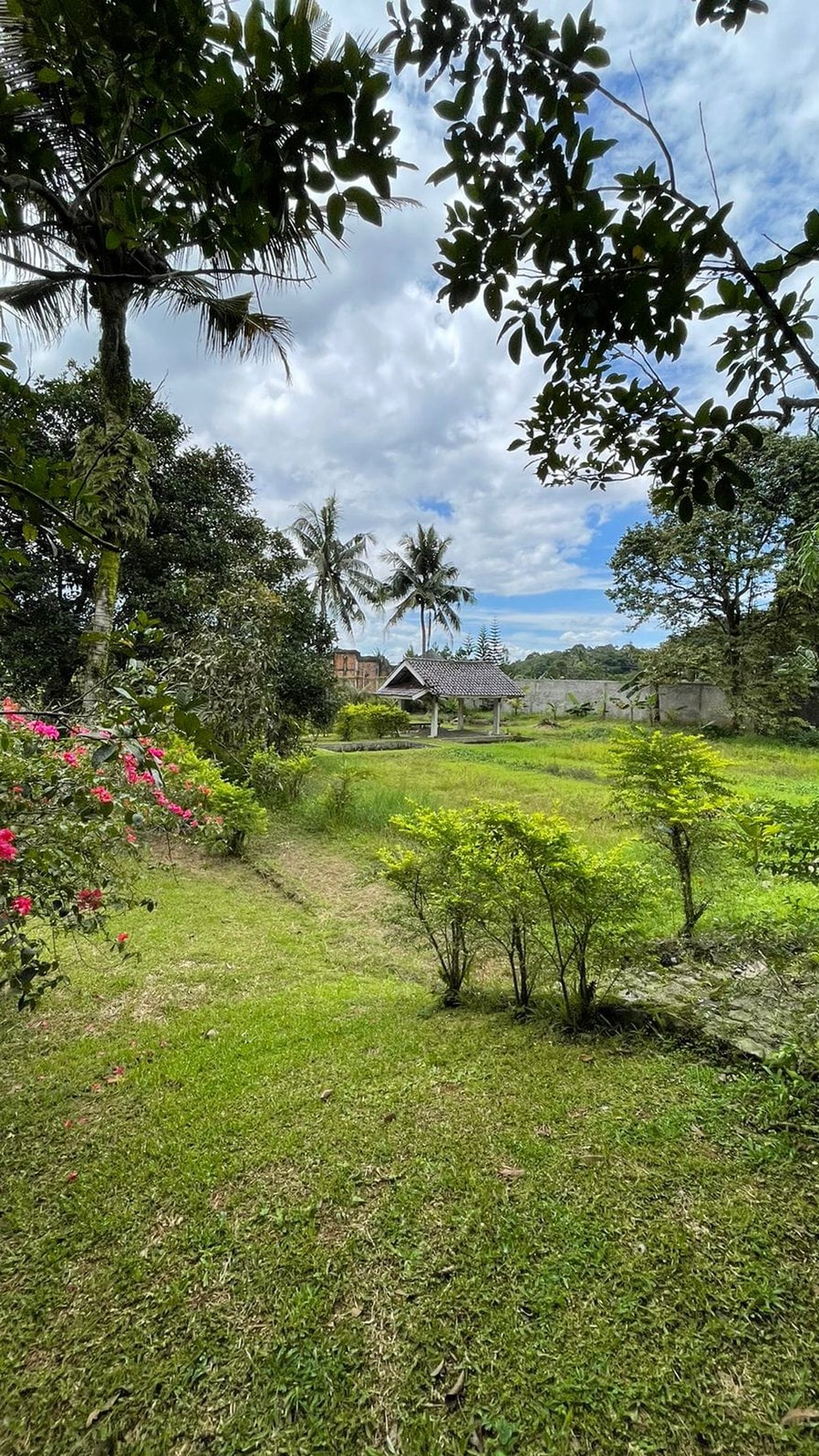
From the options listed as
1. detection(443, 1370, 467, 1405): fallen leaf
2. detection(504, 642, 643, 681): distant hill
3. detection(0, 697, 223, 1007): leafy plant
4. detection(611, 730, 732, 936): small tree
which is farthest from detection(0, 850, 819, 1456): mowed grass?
detection(504, 642, 643, 681): distant hill

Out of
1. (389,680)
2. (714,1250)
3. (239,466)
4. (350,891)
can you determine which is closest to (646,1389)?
(714,1250)

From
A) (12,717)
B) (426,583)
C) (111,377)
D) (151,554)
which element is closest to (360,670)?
(426,583)

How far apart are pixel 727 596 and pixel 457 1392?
18.5m

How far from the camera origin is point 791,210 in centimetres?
125

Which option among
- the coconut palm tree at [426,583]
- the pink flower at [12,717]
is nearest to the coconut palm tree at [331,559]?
the coconut palm tree at [426,583]

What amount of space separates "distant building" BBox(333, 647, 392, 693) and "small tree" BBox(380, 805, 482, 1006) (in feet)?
80.1

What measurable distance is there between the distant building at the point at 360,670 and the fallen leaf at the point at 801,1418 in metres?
26.6

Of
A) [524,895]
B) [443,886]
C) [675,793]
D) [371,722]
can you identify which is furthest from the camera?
[371,722]

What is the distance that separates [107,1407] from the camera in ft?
3.97

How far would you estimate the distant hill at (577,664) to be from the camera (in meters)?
37.4

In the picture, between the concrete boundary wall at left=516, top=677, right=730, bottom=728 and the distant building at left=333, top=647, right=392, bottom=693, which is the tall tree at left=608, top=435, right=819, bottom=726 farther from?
the distant building at left=333, top=647, right=392, bottom=693

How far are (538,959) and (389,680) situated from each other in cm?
1832

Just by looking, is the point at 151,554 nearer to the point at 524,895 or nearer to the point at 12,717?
the point at 12,717

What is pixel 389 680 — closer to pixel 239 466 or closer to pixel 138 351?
pixel 239 466
